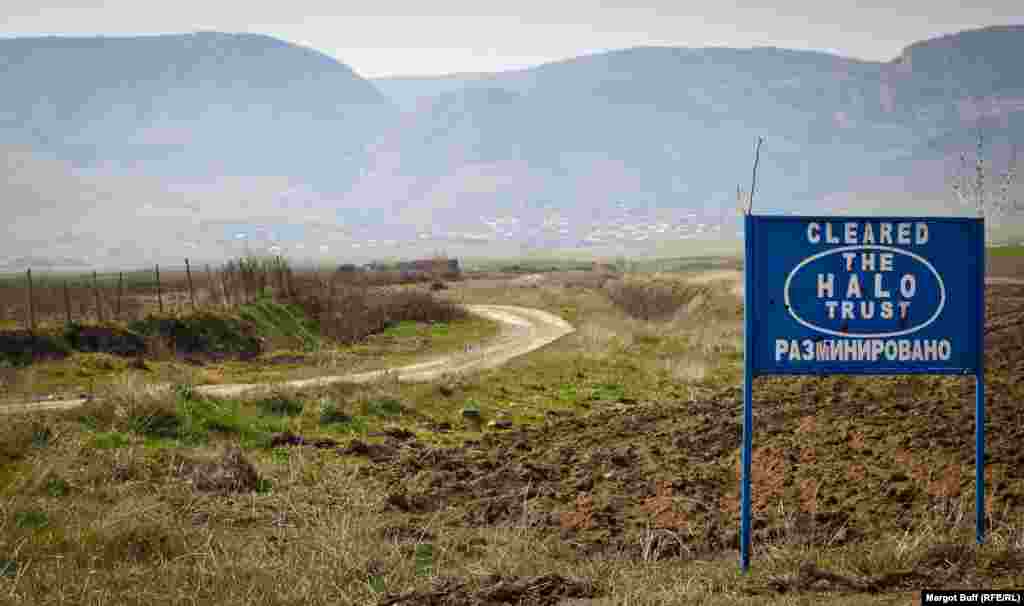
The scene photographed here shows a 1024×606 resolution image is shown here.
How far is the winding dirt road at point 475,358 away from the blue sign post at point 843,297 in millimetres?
12727

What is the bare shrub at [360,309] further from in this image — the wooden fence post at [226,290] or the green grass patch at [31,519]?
the green grass patch at [31,519]

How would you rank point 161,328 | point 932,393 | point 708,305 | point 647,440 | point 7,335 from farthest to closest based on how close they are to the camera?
1. point 708,305
2. point 161,328
3. point 7,335
4. point 647,440
5. point 932,393

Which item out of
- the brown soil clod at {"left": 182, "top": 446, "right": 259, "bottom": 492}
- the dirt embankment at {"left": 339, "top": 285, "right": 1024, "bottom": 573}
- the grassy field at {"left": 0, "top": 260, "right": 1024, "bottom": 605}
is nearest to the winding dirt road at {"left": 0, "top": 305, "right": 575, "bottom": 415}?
the grassy field at {"left": 0, "top": 260, "right": 1024, "bottom": 605}

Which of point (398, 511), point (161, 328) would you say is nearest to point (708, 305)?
point (161, 328)

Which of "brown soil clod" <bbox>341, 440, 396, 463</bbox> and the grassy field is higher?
the grassy field

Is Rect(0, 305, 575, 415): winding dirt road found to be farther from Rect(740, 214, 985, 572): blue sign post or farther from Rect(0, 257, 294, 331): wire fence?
Rect(740, 214, 985, 572): blue sign post

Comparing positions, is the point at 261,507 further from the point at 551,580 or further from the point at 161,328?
the point at 161,328

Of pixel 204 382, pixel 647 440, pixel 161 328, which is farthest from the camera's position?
pixel 161 328

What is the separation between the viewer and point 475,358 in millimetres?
34031

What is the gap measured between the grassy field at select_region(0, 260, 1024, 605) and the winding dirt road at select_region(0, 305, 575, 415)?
1.94 m

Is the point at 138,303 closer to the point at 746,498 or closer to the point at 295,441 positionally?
the point at 295,441

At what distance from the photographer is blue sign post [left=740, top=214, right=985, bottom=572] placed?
25.9 feet

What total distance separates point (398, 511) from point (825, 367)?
19.6 ft

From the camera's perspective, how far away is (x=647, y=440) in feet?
51.2
